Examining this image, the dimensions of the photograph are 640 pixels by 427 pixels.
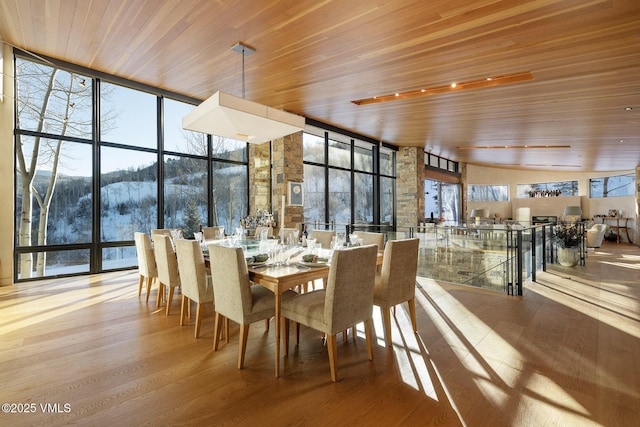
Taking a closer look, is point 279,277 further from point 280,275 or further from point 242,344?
point 242,344

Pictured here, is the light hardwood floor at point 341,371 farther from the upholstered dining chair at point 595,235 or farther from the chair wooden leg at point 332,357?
the upholstered dining chair at point 595,235

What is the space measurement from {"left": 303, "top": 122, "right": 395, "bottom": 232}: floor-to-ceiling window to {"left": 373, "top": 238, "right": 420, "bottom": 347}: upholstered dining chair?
456 cm

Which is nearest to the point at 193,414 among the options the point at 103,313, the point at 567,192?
the point at 103,313

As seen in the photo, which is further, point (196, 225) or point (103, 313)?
point (196, 225)

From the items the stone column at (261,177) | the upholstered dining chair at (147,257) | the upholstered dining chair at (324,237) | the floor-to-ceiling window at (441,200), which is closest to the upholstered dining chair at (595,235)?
the floor-to-ceiling window at (441,200)

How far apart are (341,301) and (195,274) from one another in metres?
1.51

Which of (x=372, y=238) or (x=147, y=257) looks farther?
(x=147, y=257)

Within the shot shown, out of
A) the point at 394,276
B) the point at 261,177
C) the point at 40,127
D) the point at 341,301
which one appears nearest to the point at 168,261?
the point at 341,301

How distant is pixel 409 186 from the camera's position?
10406 mm

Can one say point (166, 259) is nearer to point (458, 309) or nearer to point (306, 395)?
point (306, 395)

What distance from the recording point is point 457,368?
7.90 feet

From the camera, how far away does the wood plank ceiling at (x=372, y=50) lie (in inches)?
125

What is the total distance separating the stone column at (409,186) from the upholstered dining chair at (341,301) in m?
8.27

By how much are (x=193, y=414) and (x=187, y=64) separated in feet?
15.0
